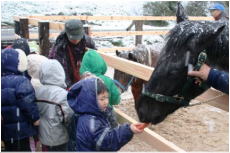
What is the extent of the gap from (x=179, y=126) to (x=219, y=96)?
308 cm

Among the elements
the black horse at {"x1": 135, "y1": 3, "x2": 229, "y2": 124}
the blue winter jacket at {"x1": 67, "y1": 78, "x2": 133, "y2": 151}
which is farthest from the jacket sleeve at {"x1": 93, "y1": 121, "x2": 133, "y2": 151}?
the black horse at {"x1": 135, "y1": 3, "x2": 229, "y2": 124}

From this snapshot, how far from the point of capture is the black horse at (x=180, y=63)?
1966 mm

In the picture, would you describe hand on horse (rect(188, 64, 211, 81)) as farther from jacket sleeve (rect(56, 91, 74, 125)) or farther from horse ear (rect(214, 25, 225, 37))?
jacket sleeve (rect(56, 91, 74, 125))

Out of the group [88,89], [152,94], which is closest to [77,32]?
[88,89]

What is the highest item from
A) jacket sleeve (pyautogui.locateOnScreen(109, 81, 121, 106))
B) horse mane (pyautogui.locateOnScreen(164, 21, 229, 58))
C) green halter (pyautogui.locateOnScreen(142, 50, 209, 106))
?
horse mane (pyautogui.locateOnScreen(164, 21, 229, 58))

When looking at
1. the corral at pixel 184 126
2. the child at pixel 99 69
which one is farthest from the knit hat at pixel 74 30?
the child at pixel 99 69

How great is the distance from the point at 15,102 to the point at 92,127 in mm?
799

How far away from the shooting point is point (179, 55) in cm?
200

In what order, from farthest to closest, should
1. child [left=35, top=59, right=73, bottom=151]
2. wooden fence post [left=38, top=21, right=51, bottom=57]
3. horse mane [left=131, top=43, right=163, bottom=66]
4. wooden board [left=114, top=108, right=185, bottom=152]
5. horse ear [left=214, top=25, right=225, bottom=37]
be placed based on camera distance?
horse mane [left=131, top=43, right=163, bottom=66] → wooden fence post [left=38, top=21, right=51, bottom=57] → wooden board [left=114, top=108, right=185, bottom=152] → child [left=35, top=59, right=73, bottom=151] → horse ear [left=214, top=25, right=225, bottom=37]

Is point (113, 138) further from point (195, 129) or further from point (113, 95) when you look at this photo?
point (195, 129)

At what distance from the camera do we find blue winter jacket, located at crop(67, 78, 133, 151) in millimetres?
2084

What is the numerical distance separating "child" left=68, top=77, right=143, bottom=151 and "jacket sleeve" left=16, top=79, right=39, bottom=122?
0.48 meters

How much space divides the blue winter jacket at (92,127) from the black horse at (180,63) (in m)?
0.20

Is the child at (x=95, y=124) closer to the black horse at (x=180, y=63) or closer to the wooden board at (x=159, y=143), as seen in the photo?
the black horse at (x=180, y=63)
